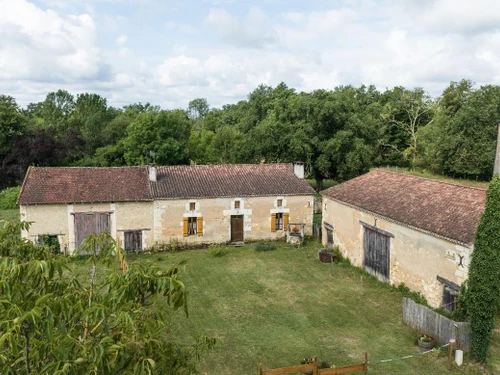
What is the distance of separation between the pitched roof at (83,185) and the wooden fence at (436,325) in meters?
15.1

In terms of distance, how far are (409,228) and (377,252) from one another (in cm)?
260

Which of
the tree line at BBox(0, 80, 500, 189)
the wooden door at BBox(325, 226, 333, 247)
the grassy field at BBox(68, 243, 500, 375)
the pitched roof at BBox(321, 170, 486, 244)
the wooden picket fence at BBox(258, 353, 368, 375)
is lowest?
the grassy field at BBox(68, 243, 500, 375)

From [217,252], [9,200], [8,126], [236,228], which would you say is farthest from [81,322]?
[8,126]

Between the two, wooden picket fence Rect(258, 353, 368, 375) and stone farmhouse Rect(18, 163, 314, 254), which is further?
stone farmhouse Rect(18, 163, 314, 254)

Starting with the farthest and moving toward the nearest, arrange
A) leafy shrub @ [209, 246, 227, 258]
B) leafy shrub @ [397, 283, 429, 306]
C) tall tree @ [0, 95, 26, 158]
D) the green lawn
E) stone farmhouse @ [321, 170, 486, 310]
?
tall tree @ [0, 95, 26, 158] < the green lawn < leafy shrub @ [209, 246, 227, 258] < leafy shrub @ [397, 283, 429, 306] < stone farmhouse @ [321, 170, 486, 310]

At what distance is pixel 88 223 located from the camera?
79.9 ft

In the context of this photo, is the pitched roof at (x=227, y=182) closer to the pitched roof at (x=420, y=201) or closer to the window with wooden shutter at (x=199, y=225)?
the window with wooden shutter at (x=199, y=225)

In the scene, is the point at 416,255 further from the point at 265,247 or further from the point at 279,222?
the point at 279,222

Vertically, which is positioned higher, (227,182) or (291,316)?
(227,182)

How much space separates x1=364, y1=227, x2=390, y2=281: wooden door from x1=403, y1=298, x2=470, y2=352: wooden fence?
14.0 ft

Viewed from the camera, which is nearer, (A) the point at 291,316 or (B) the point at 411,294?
(A) the point at 291,316

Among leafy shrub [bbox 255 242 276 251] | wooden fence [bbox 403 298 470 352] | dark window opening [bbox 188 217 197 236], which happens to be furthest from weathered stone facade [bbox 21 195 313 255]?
wooden fence [bbox 403 298 470 352]

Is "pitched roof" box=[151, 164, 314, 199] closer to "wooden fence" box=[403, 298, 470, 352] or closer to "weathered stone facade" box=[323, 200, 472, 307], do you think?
"weathered stone facade" box=[323, 200, 472, 307]

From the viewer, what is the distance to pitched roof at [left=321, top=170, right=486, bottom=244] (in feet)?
54.9
